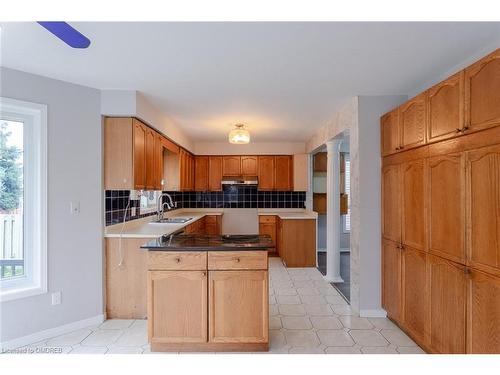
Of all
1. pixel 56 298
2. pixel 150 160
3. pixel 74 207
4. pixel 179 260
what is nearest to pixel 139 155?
pixel 150 160

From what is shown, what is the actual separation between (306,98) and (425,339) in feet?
8.09

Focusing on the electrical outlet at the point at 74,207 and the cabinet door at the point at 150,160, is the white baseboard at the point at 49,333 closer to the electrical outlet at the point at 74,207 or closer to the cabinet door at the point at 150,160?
the electrical outlet at the point at 74,207

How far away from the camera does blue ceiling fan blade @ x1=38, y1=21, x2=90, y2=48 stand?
1.28m

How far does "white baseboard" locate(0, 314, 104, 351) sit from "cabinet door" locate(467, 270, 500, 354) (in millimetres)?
3123

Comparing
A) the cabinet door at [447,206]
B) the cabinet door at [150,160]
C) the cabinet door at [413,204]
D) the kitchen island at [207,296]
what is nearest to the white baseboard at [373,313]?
the cabinet door at [413,204]

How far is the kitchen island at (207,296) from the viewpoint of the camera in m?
2.26

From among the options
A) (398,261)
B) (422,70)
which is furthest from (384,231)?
(422,70)

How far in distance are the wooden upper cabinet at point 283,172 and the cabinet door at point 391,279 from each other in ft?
10.3

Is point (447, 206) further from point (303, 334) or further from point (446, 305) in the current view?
point (303, 334)

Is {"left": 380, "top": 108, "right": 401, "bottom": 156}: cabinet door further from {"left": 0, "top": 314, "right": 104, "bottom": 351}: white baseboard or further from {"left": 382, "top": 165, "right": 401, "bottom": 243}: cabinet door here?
{"left": 0, "top": 314, "right": 104, "bottom": 351}: white baseboard

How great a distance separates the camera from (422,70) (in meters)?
2.45

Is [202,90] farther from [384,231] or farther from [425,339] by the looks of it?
[425,339]

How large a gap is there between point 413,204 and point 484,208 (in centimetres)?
76
